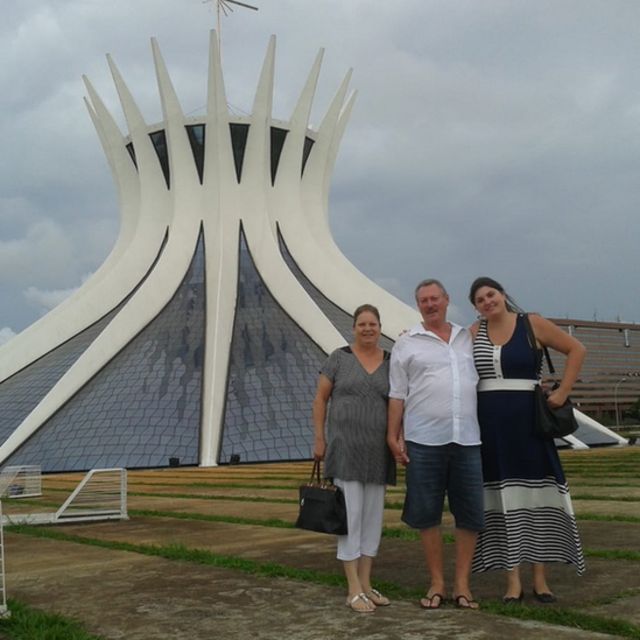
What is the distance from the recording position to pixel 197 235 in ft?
99.6

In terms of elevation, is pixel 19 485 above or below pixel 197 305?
below

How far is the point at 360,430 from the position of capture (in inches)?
173

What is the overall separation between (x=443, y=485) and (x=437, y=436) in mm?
309

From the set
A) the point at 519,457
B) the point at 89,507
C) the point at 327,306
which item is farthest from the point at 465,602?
the point at 327,306

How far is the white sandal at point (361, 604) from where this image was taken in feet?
12.6

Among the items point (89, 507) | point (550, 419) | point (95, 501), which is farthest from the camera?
point (95, 501)

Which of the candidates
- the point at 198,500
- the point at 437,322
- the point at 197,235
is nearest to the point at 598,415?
the point at 197,235

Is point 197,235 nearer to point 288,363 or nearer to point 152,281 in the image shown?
point 152,281

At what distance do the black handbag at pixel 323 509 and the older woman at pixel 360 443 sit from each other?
0.05 metres

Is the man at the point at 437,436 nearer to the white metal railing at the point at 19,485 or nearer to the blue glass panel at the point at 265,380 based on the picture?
the white metal railing at the point at 19,485

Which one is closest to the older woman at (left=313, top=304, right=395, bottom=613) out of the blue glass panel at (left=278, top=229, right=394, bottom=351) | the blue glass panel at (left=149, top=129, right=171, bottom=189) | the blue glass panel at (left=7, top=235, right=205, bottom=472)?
the blue glass panel at (left=7, top=235, right=205, bottom=472)

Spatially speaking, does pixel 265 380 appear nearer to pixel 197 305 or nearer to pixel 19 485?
pixel 197 305

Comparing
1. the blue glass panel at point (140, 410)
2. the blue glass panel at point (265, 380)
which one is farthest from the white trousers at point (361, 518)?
the blue glass panel at point (140, 410)

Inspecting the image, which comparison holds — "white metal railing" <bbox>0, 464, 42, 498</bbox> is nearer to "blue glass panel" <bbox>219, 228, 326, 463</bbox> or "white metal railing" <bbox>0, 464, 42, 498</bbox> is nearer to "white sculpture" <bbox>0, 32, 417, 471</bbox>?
"white sculpture" <bbox>0, 32, 417, 471</bbox>
